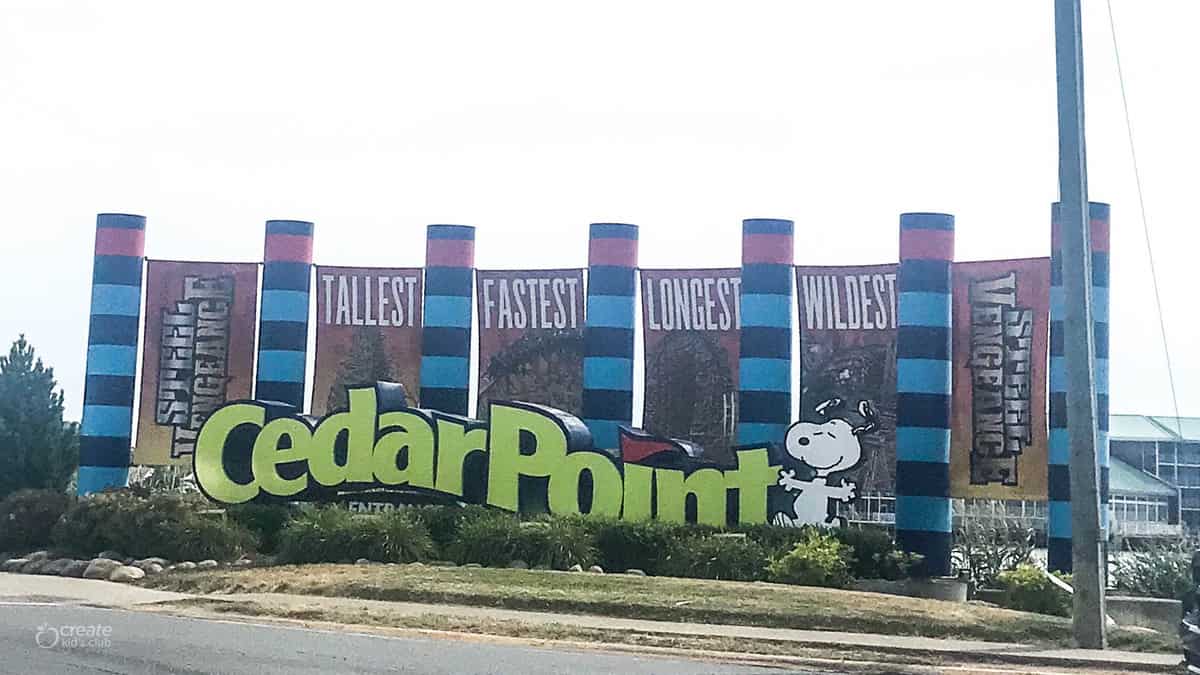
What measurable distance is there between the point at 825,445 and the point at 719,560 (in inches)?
153

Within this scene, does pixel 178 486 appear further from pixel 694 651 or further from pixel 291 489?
pixel 694 651

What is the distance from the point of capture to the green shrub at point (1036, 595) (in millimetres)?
22134

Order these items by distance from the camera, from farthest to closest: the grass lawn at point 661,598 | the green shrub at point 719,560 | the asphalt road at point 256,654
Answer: the green shrub at point 719,560 → the grass lawn at point 661,598 → the asphalt road at point 256,654

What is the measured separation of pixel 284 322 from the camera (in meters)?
29.5

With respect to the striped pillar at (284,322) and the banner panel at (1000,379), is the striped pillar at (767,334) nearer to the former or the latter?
the banner panel at (1000,379)

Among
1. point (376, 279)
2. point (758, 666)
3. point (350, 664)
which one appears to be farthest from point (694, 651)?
point (376, 279)

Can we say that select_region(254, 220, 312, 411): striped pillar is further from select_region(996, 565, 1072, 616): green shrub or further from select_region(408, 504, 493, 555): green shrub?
select_region(996, 565, 1072, 616): green shrub

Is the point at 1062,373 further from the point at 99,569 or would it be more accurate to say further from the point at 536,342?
the point at 99,569

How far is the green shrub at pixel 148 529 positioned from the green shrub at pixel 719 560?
295 inches

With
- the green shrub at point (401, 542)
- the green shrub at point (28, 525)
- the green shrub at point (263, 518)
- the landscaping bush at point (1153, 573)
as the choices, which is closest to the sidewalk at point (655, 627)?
the green shrub at point (401, 542)

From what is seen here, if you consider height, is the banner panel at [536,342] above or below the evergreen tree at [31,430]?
above

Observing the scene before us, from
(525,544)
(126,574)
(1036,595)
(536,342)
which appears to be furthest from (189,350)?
(1036,595)

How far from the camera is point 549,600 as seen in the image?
19125mm

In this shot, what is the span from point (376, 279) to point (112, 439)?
6.05 meters
